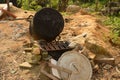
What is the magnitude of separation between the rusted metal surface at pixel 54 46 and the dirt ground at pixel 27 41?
474 mm

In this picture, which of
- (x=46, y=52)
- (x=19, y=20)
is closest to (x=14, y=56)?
(x=46, y=52)

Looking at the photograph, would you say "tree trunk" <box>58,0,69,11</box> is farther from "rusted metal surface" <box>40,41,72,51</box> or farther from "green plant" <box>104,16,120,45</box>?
"rusted metal surface" <box>40,41,72,51</box>

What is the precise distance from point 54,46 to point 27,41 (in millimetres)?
1147

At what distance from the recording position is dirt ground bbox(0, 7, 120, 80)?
251 inches

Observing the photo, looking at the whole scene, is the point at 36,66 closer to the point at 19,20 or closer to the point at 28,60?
the point at 28,60

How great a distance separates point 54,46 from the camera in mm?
7004

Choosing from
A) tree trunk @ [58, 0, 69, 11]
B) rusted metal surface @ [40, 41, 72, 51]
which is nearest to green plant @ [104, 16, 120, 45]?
rusted metal surface @ [40, 41, 72, 51]

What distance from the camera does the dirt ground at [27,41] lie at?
6.37m

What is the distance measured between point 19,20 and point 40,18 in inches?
109

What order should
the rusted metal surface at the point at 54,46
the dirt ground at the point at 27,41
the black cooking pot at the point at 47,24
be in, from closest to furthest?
1. the dirt ground at the point at 27,41
2. the rusted metal surface at the point at 54,46
3. the black cooking pot at the point at 47,24

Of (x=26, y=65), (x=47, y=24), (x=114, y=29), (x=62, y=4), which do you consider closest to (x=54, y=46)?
(x=47, y=24)

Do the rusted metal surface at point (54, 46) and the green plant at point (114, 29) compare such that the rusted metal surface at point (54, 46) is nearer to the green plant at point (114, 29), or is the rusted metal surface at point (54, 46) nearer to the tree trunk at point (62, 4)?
the green plant at point (114, 29)

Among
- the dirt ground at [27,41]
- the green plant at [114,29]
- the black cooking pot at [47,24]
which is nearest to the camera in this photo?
the dirt ground at [27,41]

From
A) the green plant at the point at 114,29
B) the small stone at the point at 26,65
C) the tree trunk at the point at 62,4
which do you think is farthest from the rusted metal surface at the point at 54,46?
the tree trunk at the point at 62,4
